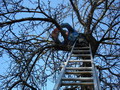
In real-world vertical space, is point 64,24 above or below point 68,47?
above

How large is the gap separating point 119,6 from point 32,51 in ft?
10.8

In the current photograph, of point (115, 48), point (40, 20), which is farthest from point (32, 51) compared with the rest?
point (115, 48)

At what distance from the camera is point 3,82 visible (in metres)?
5.69

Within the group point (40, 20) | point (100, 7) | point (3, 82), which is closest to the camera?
point (3, 82)

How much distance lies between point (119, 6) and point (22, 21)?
333 centimetres

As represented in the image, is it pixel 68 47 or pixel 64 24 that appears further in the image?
pixel 64 24

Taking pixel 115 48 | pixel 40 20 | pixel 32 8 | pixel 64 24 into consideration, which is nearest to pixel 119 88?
pixel 115 48

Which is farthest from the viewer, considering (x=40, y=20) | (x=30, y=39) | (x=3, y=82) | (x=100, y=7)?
(x=100, y=7)

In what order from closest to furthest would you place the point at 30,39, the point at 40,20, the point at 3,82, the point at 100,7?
the point at 3,82, the point at 40,20, the point at 30,39, the point at 100,7

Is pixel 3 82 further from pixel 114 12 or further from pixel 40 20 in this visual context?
pixel 114 12

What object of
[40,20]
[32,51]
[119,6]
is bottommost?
[32,51]

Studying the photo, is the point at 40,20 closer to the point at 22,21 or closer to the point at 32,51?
the point at 22,21

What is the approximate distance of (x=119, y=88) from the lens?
6.35m

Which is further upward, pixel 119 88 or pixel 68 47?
pixel 68 47
